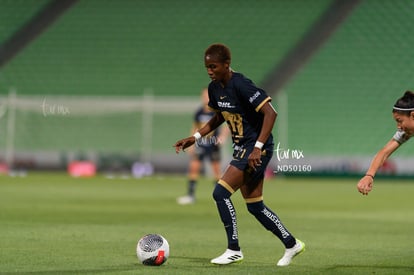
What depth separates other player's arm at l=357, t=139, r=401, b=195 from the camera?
7.89m

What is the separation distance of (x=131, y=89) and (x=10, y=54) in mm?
4954

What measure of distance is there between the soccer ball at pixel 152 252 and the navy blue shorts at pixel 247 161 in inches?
42.8

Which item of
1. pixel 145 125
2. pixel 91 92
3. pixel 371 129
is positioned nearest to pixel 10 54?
pixel 91 92

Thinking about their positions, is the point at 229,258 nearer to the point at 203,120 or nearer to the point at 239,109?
the point at 239,109

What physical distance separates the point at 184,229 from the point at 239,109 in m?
4.38

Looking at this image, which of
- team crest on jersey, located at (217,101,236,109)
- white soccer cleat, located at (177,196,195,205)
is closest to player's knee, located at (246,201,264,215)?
team crest on jersey, located at (217,101,236,109)

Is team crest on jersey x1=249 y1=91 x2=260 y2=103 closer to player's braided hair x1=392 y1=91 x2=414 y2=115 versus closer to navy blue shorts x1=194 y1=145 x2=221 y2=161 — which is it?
player's braided hair x1=392 y1=91 x2=414 y2=115

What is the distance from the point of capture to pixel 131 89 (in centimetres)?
3127

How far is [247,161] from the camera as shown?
902 cm

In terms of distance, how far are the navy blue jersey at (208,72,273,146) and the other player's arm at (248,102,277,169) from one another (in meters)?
0.15

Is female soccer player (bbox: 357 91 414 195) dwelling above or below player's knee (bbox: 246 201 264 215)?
above

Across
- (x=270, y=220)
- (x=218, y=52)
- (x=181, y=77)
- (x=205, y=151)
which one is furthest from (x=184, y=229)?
(x=181, y=77)

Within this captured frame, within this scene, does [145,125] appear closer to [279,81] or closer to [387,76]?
[279,81]

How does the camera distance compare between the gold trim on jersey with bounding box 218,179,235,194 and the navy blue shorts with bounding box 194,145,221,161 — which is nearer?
the gold trim on jersey with bounding box 218,179,235,194
